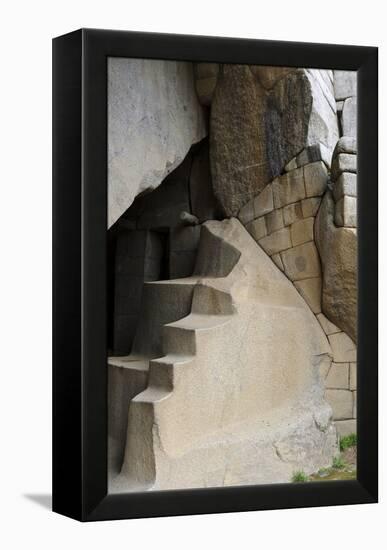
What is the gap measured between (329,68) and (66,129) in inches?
76.1

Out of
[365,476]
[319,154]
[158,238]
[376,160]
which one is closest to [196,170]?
[158,238]

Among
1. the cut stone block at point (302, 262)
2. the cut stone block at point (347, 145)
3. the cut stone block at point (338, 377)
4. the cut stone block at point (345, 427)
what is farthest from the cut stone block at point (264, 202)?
the cut stone block at point (345, 427)

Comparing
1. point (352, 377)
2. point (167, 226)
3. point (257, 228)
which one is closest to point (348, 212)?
point (257, 228)

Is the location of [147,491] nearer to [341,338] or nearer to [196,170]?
[341,338]

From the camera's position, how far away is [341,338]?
853 cm

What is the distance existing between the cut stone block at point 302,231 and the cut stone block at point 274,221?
0.33ft

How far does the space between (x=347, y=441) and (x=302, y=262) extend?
55.9 inches

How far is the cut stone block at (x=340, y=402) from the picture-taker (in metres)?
8.32

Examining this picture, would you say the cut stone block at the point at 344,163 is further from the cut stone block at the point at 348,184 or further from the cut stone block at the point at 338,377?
the cut stone block at the point at 338,377

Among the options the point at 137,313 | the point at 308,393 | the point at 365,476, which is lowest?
the point at 365,476

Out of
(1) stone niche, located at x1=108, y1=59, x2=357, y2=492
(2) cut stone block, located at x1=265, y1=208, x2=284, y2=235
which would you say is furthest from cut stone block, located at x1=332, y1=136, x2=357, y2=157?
Result: (2) cut stone block, located at x1=265, y1=208, x2=284, y2=235

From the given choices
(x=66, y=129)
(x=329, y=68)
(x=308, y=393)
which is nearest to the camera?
(x=66, y=129)

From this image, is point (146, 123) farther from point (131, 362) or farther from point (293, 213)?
point (131, 362)

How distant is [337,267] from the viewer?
8.38 metres
